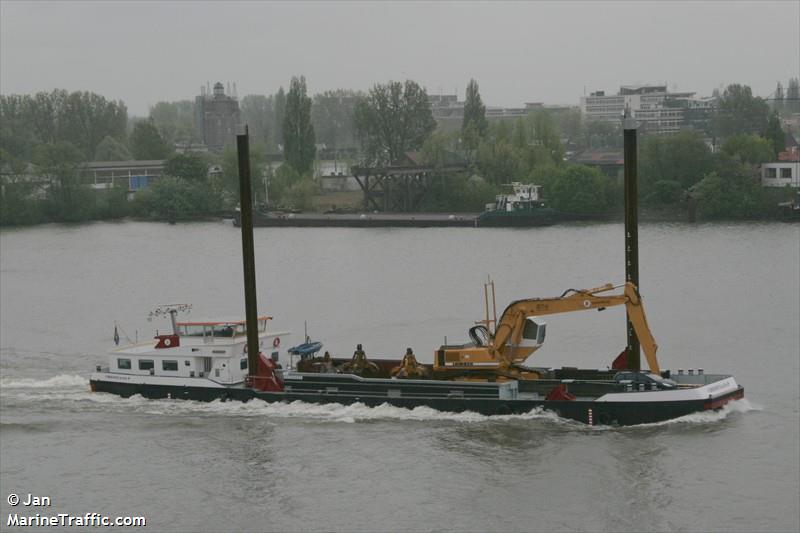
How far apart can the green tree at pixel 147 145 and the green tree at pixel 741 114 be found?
2155 inches

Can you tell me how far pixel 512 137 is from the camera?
105 meters

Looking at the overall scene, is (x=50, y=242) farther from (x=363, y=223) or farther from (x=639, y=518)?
(x=639, y=518)

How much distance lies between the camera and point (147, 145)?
128750 millimetres

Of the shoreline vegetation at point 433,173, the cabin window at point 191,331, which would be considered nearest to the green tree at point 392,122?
the shoreline vegetation at point 433,173

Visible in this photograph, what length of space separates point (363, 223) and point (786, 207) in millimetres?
28074

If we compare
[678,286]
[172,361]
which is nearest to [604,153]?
[678,286]

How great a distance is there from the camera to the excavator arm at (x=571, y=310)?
98.4 feet

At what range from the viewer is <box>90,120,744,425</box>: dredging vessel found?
2962 cm

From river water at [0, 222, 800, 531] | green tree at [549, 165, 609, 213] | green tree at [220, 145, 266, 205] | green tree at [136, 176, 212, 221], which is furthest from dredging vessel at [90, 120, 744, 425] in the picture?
green tree at [220, 145, 266, 205]

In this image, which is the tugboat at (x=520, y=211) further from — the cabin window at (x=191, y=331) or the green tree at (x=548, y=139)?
the cabin window at (x=191, y=331)

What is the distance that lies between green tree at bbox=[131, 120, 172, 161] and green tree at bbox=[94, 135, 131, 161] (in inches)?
117

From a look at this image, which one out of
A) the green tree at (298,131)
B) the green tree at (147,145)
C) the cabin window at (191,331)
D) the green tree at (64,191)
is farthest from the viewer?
the green tree at (147,145)

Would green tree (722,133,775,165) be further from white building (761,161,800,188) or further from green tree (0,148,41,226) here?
green tree (0,148,41,226)

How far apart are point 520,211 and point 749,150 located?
1705cm
